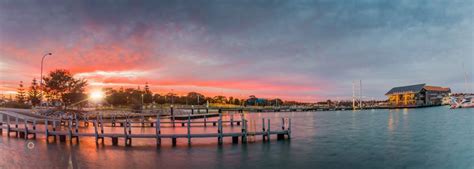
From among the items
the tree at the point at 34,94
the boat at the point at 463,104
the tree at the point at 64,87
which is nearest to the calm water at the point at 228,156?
the tree at the point at 64,87

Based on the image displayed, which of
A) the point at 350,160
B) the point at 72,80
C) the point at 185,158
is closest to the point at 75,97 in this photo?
the point at 72,80

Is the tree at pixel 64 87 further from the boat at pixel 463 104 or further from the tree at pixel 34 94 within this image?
the boat at pixel 463 104

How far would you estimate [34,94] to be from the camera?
123m

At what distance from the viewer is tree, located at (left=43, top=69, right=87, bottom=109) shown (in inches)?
3194

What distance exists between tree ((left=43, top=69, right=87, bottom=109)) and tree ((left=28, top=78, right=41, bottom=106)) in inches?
1273

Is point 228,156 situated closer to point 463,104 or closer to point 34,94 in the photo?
point 34,94

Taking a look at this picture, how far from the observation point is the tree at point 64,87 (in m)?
81.1

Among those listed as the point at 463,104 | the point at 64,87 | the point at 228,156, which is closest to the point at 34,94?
the point at 64,87

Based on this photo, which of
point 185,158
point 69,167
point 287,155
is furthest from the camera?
point 287,155

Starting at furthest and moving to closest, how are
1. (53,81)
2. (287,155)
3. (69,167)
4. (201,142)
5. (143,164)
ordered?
(53,81) → (201,142) → (287,155) → (143,164) → (69,167)

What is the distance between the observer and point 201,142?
29359 mm

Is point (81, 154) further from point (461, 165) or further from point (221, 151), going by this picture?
point (461, 165)

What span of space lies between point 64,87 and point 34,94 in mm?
50985

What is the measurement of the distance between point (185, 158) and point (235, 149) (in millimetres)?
4993
